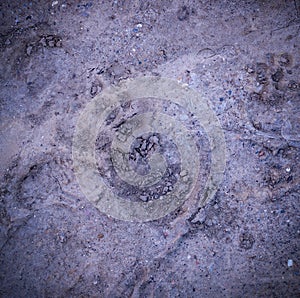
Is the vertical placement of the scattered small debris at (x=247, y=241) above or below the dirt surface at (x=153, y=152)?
below

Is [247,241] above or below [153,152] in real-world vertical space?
below

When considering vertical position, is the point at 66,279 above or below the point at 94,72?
below

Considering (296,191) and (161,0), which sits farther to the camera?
(161,0)

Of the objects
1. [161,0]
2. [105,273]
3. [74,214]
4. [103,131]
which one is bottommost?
[105,273]

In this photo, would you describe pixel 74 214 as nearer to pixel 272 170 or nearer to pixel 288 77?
pixel 272 170

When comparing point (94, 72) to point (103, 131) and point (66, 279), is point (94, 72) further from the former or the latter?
point (66, 279)

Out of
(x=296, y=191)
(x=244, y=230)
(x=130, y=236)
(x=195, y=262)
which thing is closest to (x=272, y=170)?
(x=296, y=191)

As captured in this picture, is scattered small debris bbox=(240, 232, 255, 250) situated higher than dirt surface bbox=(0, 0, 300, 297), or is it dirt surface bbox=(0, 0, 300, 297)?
dirt surface bbox=(0, 0, 300, 297)
